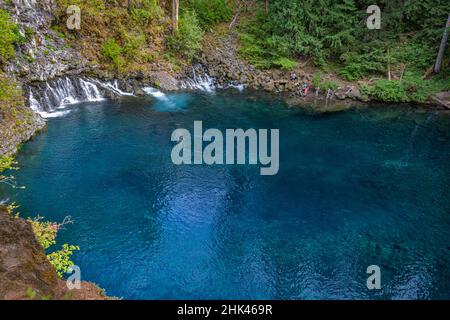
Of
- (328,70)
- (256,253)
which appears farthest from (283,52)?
(256,253)

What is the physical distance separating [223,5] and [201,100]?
1461 cm

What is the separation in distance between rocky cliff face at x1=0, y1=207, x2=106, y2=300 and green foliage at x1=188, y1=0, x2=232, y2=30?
34.1 meters

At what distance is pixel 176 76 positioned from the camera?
3694cm

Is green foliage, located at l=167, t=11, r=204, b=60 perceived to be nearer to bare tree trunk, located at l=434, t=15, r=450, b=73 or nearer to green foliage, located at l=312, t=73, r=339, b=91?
green foliage, located at l=312, t=73, r=339, b=91

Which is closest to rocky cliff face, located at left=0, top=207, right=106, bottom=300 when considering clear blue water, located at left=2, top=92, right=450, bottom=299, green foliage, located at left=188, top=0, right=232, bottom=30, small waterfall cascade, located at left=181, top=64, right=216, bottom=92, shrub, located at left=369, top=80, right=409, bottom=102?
clear blue water, located at left=2, top=92, right=450, bottom=299

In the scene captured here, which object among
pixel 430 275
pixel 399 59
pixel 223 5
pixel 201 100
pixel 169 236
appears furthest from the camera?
pixel 223 5

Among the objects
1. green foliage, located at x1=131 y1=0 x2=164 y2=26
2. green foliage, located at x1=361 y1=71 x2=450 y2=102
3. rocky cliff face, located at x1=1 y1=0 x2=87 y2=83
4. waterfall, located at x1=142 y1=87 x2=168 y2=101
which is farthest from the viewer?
green foliage, located at x1=131 y1=0 x2=164 y2=26

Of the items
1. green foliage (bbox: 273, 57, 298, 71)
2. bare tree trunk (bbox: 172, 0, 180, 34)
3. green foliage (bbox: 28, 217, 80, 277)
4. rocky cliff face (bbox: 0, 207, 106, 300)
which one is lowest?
green foliage (bbox: 28, 217, 80, 277)

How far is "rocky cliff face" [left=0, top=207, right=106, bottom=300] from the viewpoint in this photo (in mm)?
8531

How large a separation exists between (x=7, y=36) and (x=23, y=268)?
2058 centimetres

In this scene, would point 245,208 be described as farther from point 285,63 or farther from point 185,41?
point 185,41

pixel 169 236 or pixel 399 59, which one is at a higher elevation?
pixel 399 59

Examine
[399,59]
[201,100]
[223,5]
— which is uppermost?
[223,5]
